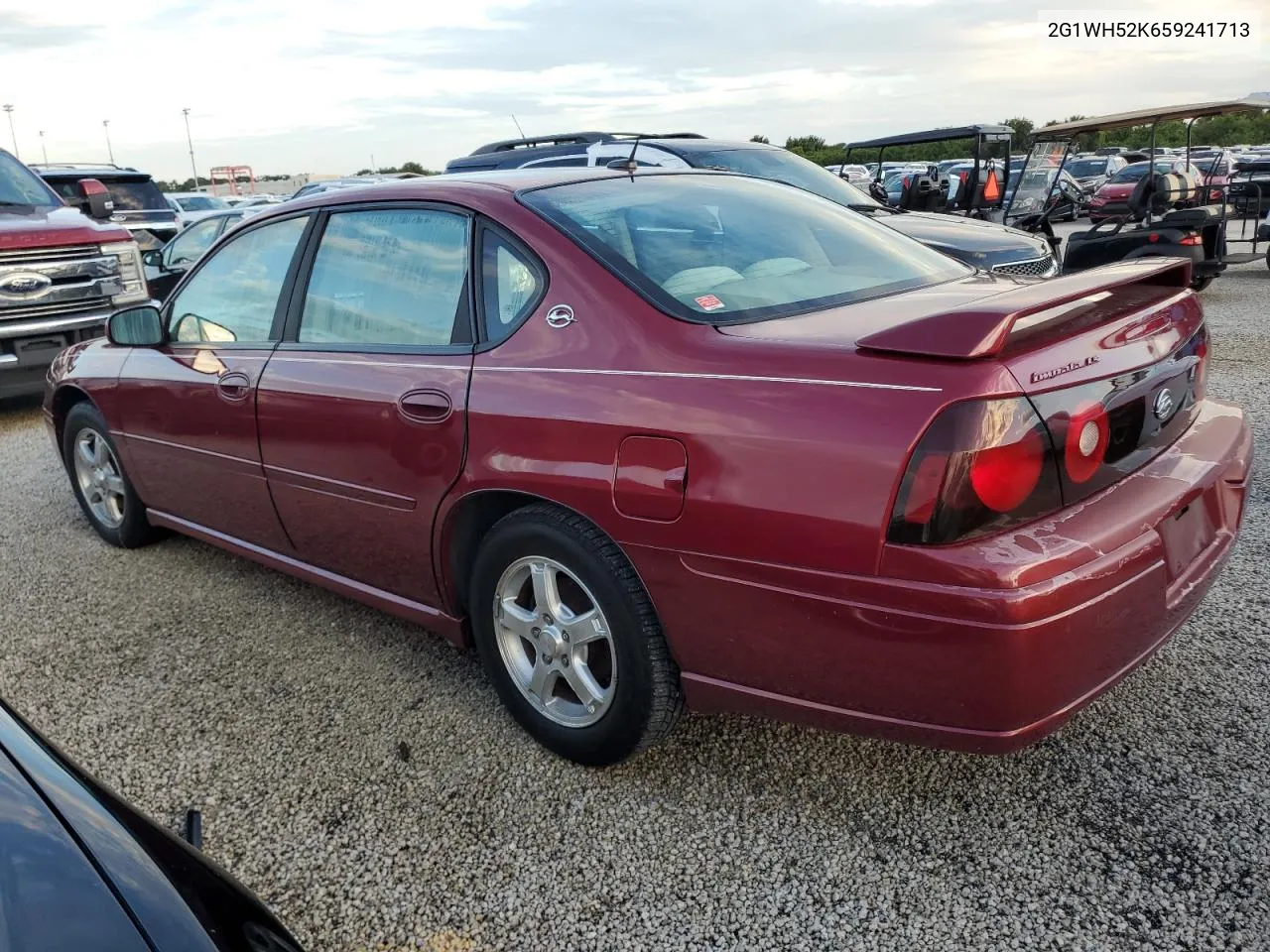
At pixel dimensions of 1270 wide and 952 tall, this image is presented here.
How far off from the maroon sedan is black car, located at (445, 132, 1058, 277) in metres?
3.14

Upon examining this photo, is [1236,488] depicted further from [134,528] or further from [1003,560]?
[134,528]

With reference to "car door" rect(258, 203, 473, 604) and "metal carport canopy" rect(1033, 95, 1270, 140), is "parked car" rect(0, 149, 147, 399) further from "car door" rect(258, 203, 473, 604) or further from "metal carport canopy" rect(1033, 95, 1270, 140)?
"metal carport canopy" rect(1033, 95, 1270, 140)

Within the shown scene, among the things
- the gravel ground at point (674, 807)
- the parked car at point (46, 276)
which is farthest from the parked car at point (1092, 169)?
the gravel ground at point (674, 807)

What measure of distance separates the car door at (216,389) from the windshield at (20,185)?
4881mm

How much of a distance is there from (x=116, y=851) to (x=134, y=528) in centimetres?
346

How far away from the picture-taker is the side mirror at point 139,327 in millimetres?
3930

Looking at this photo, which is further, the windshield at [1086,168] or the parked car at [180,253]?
the windshield at [1086,168]

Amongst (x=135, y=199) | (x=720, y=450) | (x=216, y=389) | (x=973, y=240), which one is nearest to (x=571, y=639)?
(x=720, y=450)

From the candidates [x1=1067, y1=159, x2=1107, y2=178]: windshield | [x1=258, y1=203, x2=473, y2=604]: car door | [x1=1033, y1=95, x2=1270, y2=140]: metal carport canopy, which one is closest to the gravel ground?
[x1=258, y1=203, x2=473, y2=604]: car door

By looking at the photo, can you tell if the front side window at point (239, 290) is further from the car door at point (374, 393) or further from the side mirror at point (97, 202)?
the side mirror at point (97, 202)

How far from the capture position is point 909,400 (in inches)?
75.7

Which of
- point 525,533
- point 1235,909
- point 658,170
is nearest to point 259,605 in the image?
point 525,533

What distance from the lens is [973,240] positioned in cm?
673

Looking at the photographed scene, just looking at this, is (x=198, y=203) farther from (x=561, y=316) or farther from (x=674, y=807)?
(x=674, y=807)
